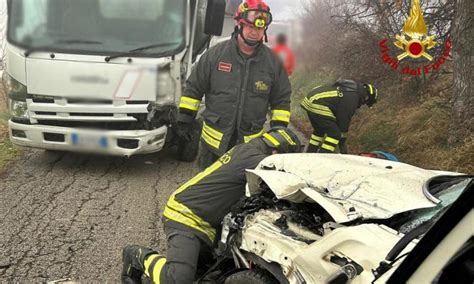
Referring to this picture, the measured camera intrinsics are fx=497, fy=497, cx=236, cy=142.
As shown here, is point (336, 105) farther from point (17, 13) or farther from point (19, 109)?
point (17, 13)

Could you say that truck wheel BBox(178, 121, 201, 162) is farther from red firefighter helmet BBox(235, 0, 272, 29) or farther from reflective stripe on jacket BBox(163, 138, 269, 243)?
reflective stripe on jacket BBox(163, 138, 269, 243)

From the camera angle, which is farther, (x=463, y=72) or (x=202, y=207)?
(x=463, y=72)

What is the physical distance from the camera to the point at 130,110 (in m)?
5.40

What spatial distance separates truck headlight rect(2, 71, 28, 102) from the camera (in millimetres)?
5414

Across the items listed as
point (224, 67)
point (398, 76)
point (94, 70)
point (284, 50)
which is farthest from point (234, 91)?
point (398, 76)

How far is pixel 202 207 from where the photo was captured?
8.75ft

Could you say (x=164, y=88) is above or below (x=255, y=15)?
below

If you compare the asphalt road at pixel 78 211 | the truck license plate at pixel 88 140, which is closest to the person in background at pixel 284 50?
the asphalt road at pixel 78 211

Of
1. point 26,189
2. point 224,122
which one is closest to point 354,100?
point 224,122

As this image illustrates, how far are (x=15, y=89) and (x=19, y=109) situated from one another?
0.22m

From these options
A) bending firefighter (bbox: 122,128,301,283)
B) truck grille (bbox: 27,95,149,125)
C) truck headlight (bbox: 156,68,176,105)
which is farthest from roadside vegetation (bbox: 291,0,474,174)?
bending firefighter (bbox: 122,128,301,283)

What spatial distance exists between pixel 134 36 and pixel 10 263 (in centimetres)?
297

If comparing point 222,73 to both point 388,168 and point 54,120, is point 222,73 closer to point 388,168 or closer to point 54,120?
point 388,168

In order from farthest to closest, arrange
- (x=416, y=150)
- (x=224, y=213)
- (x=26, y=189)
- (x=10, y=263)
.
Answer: (x=416, y=150)
(x=26, y=189)
(x=10, y=263)
(x=224, y=213)
